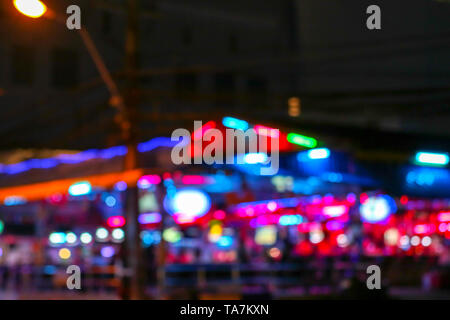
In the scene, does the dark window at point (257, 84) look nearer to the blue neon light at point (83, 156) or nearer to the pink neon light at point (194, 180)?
the blue neon light at point (83, 156)

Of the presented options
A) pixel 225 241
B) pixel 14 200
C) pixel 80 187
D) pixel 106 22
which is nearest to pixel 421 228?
pixel 225 241

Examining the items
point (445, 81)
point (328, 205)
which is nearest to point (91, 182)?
point (328, 205)

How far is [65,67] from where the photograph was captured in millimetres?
35875

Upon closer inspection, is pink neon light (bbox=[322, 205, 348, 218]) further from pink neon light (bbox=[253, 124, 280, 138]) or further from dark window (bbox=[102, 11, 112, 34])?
dark window (bbox=[102, 11, 112, 34])

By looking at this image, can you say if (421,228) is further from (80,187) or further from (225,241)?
(80,187)

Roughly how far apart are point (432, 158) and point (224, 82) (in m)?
22.8

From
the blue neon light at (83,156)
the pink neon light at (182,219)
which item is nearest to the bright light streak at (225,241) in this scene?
the pink neon light at (182,219)

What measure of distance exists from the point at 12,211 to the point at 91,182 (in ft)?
47.4

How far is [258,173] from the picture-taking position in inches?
678

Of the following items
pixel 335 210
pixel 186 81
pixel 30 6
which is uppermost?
pixel 186 81

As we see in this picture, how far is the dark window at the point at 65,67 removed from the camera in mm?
35438

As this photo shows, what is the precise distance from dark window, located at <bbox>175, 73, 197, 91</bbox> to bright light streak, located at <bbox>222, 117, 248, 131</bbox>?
73.5 feet
